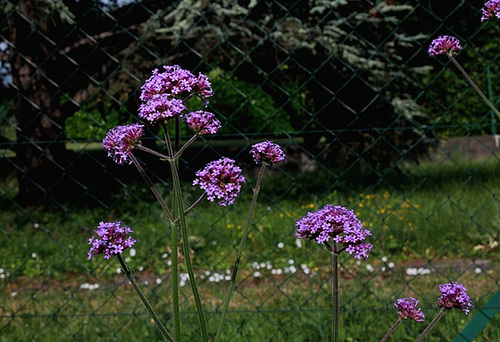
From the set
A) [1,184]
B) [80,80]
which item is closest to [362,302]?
[80,80]

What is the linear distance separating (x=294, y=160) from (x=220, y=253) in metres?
2.91

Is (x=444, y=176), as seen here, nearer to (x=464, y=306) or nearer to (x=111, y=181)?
(x=111, y=181)

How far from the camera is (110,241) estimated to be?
84cm

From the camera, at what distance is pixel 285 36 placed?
4309mm

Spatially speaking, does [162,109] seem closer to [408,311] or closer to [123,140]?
[123,140]

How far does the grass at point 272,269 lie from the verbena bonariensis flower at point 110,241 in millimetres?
1135

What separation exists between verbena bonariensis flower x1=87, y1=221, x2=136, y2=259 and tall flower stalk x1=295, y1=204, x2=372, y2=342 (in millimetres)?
252

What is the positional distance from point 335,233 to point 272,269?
98.2 inches

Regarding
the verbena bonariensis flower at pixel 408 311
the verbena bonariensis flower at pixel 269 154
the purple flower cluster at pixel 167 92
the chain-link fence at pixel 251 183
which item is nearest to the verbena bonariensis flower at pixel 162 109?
the purple flower cluster at pixel 167 92

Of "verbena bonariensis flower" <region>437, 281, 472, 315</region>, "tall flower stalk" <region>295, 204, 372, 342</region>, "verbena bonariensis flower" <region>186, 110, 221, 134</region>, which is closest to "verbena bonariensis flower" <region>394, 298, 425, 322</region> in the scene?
"verbena bonariensis flower" <region>437, 281, 472, 315</region>

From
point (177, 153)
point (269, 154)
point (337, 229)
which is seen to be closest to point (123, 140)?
point (177, 153)

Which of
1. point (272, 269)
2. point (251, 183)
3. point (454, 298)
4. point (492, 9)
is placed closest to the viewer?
point (454, 298)

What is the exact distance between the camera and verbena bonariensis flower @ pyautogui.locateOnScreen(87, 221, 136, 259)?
2.70 feet

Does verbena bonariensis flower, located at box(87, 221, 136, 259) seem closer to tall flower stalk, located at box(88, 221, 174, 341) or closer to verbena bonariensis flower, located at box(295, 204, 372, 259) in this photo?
tall flower stalk, located at box(88, 221, 174, 341)
